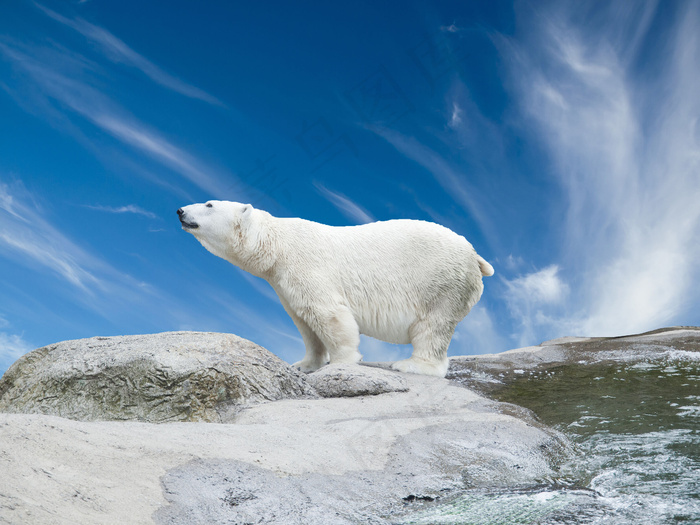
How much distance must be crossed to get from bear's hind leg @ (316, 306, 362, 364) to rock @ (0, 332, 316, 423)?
127 centimetres

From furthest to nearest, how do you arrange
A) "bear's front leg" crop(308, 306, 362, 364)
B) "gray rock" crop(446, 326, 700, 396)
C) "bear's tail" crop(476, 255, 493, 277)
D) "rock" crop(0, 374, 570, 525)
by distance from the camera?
"gray rock" crop(446, 326, 700, 396)
"bear's tail" crop(476, 255, 493, 277)
"bear's front leg" crop(308, 306, 362, 364)
"rock" crop(0, 374, 570, 525)

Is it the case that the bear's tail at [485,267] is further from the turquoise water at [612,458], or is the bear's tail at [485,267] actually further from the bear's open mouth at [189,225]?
the bear's open mouth at [189,225]

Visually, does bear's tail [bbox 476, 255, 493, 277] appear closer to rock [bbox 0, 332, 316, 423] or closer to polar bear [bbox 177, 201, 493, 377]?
polar bear [bbox 177, 201, 493, 377]

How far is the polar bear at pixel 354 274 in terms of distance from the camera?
23.1ft

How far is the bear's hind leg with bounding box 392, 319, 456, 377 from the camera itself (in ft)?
24.1

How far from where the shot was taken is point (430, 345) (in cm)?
741

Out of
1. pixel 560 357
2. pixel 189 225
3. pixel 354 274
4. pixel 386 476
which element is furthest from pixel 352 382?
pixel 560 357

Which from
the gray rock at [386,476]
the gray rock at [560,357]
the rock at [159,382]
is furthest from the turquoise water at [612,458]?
the rock at [159,382]

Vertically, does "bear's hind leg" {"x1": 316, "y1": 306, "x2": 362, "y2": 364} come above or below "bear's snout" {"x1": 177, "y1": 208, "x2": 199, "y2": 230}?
below

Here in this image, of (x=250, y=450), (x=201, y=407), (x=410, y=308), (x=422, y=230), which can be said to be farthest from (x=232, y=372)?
(x=422, y=230)

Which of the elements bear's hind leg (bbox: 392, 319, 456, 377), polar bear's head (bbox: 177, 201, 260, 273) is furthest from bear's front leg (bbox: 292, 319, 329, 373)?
polar bear's head (bbox: 177, 201, 260, 273)

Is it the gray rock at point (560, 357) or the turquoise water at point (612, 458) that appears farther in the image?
the gray rock at point (560, 357)

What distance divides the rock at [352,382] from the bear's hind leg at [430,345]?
1.26 metres

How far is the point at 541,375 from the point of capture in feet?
26.8
